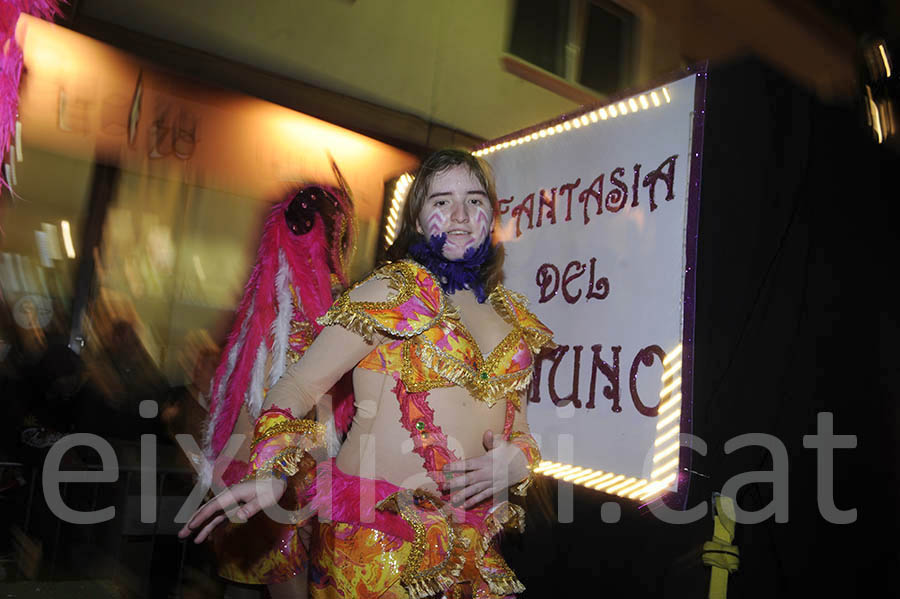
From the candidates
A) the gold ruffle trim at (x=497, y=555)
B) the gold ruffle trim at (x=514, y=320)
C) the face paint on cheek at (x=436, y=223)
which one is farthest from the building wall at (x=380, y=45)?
the gold ruffle trim at (x=497, y=555)

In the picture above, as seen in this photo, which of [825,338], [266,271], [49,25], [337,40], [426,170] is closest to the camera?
[426,170]

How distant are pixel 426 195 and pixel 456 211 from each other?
98 mm

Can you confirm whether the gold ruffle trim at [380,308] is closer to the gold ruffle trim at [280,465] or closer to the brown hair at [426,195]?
the brown hair at [426,195]

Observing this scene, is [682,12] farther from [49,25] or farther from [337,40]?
[49,25]

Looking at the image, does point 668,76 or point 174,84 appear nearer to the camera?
point 668,76

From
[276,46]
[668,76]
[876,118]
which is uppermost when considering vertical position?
[276,46]

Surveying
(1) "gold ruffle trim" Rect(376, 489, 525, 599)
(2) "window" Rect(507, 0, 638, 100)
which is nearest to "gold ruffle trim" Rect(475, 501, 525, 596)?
(1) "gold ruffle trim" Rect(376, 489, 525, 599)

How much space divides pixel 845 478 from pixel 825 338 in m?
0.59

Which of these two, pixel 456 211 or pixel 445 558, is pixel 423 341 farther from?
pixel 445 558

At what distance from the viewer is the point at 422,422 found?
1523 mm

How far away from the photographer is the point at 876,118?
304cm

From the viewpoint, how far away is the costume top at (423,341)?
151 cm

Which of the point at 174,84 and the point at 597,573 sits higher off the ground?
the point at 174,84

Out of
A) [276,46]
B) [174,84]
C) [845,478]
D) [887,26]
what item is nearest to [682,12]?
[887,26]
